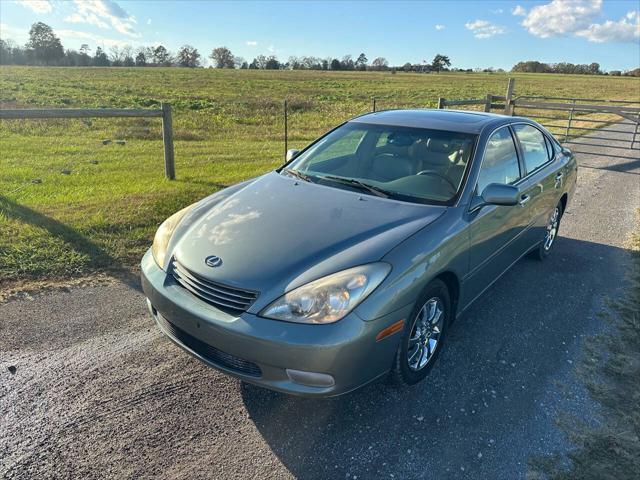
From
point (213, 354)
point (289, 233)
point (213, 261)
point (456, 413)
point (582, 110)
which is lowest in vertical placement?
point (456, 413)

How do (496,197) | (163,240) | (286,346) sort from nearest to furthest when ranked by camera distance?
(286,346), (163,240), (496,197)

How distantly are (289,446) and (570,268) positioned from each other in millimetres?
3964

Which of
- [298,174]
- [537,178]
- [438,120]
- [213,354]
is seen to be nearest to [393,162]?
[438,120]

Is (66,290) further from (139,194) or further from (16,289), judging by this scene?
(139,194)

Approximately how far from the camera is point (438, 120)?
4066mm

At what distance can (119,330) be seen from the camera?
3.57m

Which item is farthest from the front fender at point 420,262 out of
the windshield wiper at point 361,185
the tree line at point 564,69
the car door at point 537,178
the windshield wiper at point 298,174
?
the tree line at point 564,69

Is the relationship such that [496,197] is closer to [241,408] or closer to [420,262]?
[420,262]

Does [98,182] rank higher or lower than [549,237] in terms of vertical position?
higher

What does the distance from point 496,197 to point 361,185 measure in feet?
3.24

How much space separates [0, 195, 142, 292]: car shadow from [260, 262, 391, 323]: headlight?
2295 mm

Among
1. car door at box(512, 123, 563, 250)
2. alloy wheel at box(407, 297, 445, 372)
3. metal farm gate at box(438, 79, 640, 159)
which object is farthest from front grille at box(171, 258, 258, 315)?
metal farm gate at box(438, 79, 640, 159)

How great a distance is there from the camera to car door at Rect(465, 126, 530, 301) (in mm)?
3443

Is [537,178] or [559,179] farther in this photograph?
[559,179]
